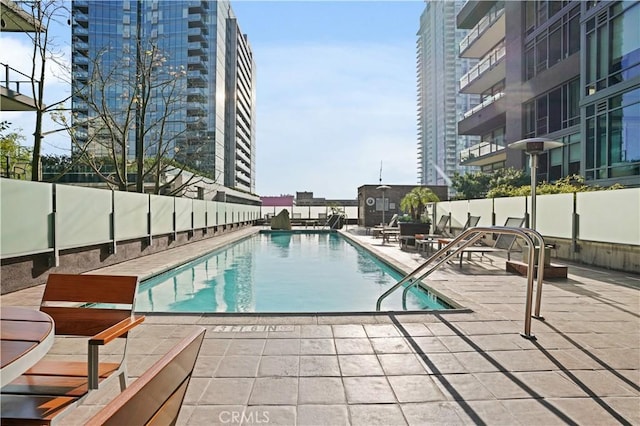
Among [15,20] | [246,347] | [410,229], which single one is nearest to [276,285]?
[246,347]

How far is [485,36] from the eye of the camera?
23.5m

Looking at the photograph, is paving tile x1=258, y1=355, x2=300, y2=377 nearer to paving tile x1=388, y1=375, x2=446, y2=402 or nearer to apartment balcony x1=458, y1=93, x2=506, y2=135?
paving tile x1=388, y1=375, x2=446, y2=402

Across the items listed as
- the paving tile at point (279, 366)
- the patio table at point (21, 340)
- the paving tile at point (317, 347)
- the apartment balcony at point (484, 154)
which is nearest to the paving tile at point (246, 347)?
the paving tile at point (279, 366)

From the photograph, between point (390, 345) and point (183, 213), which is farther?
point (183, 213)

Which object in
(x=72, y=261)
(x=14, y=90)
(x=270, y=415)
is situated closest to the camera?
(x=270, y=415)

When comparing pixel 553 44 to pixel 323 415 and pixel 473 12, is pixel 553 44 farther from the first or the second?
pixel 323 415

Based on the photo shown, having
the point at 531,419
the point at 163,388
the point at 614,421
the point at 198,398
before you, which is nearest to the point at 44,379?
the point at 198,398

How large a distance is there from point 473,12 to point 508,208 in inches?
763

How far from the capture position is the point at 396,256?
10.1m

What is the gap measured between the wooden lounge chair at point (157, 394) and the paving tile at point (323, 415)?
3.97 feet

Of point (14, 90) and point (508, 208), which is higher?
point (14, 90)

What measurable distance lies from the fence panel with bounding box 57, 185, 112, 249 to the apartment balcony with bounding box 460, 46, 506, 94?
21281 millimetres

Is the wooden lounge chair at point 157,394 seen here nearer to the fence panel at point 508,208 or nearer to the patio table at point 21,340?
the patio table at point 21,340

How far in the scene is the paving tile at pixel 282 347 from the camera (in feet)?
10.4
